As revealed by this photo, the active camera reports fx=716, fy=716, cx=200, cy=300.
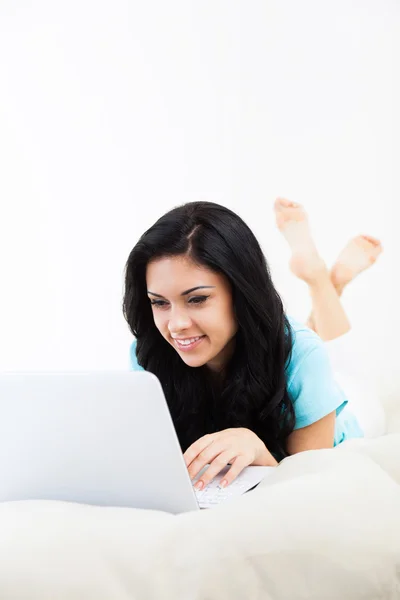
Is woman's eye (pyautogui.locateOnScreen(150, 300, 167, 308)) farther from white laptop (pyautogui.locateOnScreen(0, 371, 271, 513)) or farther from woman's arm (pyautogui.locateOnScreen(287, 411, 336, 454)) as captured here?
white laptop (pyautogui.locateOnScreen(0, 371, 271, 513))

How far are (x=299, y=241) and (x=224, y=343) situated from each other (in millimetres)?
1229

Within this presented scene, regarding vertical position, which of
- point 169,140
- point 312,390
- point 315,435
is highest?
point 169,140

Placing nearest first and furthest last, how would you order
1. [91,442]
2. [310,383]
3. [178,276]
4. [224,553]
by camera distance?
[224,553], [91,442], [178,276], [310,383]

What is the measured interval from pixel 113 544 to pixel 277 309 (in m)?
0.87

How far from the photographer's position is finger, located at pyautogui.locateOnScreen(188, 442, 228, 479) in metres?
1.20

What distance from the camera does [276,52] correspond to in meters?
3.53

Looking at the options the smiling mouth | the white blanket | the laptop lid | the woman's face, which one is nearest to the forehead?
the woman's face

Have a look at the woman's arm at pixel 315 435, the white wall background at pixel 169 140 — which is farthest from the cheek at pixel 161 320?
the white wall background at pixel 169 140

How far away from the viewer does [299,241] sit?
2.69 meters

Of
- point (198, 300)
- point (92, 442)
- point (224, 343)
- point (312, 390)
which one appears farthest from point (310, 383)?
point (92, 442)

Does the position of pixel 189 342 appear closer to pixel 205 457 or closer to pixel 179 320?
pixel 179 320

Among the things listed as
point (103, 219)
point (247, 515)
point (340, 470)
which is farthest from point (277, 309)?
point (103, 219)

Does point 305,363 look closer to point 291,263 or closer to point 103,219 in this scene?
point 291,263

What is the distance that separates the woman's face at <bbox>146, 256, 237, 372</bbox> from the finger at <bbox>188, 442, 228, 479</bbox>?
0.99ft
